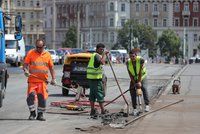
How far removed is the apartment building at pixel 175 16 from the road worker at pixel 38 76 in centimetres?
16282

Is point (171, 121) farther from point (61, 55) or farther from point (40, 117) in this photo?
point (61, 55)

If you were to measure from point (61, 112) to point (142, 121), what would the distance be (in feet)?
9.17

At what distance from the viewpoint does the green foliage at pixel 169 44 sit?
16212cm

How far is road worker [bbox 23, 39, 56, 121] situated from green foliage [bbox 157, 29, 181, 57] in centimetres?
14733

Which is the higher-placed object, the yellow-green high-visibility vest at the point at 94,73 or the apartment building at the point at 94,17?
the apartment building at the point at 94,17

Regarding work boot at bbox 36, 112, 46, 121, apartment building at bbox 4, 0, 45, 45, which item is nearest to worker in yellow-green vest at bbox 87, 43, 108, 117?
work boot at bbox 36, 112, 46, 121

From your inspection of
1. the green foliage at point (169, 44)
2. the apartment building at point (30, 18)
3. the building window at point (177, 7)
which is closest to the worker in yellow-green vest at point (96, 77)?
the green foliage at point (169, 44)

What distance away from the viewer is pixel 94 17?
19175 cm

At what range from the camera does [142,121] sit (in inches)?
631

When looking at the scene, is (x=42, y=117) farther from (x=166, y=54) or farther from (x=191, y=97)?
(x=166, y=54)

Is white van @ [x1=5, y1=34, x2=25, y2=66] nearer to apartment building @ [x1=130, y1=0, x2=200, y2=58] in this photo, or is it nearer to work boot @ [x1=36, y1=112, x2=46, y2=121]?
work boot @ [x1=36, y1=112, x2=46, y2=121]

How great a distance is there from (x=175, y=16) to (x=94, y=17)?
76.9ft

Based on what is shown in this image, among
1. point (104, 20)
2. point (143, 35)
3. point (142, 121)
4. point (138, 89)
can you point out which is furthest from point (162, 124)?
point (104, 20)

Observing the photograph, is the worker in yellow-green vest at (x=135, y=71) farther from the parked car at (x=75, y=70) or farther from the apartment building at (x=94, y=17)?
the apartment building at (x=94, y=17)
